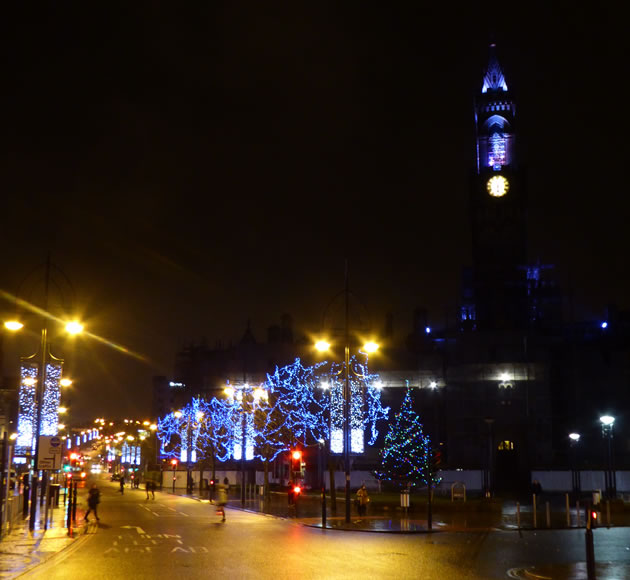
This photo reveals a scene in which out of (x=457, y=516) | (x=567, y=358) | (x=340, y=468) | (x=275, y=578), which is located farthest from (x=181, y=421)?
(x=275, y=578)

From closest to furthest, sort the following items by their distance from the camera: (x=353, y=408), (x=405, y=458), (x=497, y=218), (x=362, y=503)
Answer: (x=362, y=503), (x=405, y=458), (x=353, y=408), (x=497, y=218)

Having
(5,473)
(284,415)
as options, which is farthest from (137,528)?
(284,415)

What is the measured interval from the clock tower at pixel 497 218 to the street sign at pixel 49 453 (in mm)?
63902

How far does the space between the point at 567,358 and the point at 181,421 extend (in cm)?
4163

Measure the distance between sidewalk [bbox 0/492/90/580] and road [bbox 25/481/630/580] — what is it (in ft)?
1.28

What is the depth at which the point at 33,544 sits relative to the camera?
25.0m

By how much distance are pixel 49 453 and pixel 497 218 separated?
2917 inches

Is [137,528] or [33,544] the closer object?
[33,544]

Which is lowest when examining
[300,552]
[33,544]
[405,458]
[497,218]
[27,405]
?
[33,544]

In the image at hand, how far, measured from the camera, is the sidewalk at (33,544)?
19.6 metres

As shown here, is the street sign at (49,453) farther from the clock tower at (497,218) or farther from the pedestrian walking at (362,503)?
the clock tower at (497,218)

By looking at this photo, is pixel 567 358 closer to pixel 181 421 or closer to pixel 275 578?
pixel 181 421

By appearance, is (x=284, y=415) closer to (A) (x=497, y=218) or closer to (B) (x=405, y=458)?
(B) (x=405, y=458)

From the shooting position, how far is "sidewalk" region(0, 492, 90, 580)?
19.6 m
